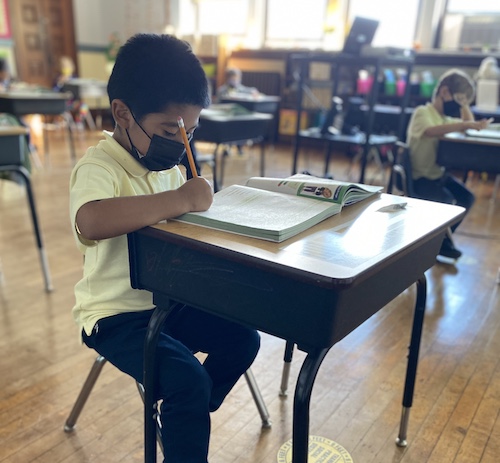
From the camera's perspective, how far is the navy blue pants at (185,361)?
0.85 meters

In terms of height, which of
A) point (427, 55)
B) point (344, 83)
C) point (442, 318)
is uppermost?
point (427, 55)

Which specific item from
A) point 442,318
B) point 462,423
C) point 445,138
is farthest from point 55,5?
point 462,423

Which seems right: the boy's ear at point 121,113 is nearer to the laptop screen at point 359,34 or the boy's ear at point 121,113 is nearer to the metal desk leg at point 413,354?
the metal desk leg at point 413,354

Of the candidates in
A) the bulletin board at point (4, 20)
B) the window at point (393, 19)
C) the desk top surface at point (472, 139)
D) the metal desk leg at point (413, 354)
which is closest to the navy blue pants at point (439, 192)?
the desk top surface at point (472, 139)

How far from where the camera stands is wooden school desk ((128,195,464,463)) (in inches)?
27.0

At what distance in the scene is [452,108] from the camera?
266 centimetres

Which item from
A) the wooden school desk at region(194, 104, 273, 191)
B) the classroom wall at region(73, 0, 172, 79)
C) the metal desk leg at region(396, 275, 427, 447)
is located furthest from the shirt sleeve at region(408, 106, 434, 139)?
the classroom wall at region(73, 0, 172, 79)

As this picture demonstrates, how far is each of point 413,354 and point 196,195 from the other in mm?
717

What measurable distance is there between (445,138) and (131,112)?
1867 mm

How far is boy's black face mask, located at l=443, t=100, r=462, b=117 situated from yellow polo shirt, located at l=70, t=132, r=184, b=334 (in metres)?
2.13

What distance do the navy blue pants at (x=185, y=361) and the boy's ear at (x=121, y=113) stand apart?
37 cm

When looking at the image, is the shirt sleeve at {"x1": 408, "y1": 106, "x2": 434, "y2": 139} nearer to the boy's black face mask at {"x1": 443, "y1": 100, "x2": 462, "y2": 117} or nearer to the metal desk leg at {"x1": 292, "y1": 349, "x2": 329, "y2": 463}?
the boy's black face mask at {"x1": 443, "y1": 100, "x2": 462, "y2": 117}

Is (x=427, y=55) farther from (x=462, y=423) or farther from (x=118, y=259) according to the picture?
(x=118, y=259)

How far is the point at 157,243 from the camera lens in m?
0.80
